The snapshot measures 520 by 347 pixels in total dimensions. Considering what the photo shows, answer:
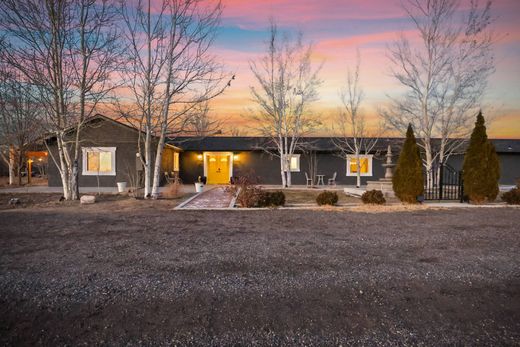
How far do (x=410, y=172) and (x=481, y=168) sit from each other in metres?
2.81

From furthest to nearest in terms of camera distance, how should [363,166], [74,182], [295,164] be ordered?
1. [363,166]
2. [295,164]
3. [74,182]

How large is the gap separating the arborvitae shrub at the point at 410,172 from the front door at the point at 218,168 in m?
14.0

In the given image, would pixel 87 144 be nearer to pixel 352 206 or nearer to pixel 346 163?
pixel 352 206

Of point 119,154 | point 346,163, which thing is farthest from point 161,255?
point 346,163

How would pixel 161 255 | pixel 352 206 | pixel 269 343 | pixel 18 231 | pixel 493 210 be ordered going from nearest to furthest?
pixel 269 343 < pixel 161 255 < pixel 18 231 < pixel 493 210 < pixel 352 206

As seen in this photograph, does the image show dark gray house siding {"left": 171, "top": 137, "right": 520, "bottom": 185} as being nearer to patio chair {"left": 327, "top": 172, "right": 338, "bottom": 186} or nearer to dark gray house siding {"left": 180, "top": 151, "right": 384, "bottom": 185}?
dark gray house siding {"left": 180, "top": 151, "right": 384, "bottom": 185}

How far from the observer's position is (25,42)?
1129 centimetres

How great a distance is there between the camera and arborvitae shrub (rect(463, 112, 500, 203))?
11.5 m

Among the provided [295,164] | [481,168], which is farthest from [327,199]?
[295,164]

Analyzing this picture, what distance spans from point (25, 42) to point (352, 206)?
13225 mm

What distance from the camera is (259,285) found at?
368cm

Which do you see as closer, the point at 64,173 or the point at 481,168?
the point at 481,168

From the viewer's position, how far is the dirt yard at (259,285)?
2.66m

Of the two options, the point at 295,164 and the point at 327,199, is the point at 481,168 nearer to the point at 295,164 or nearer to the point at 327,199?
the point at 327,199
